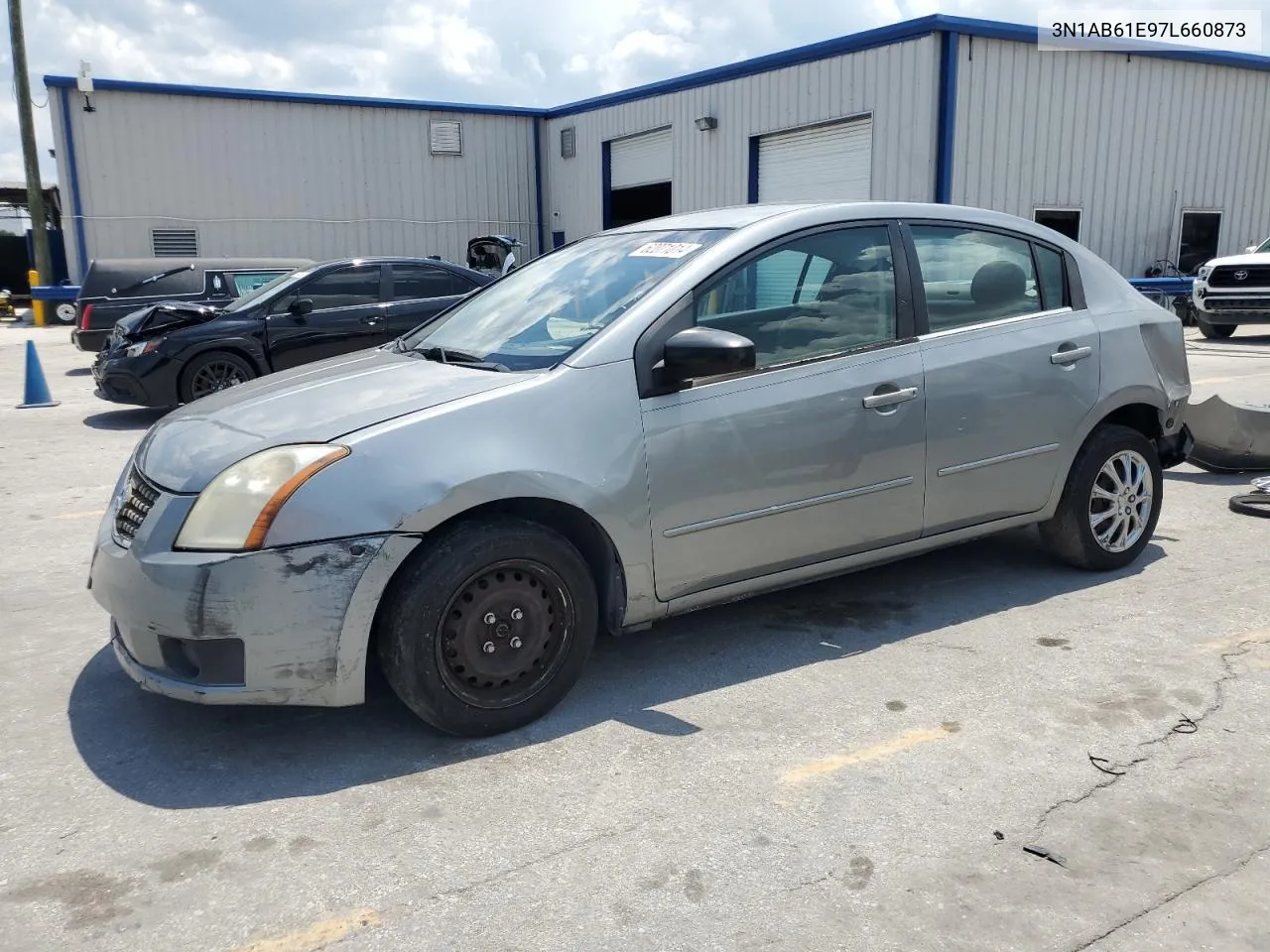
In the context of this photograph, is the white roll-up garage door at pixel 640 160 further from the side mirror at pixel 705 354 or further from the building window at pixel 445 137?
the side mirror at pixel 705 354

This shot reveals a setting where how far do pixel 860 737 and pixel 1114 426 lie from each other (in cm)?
236

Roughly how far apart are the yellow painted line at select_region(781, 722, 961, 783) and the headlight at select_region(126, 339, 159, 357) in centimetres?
852

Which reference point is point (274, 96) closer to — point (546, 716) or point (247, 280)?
point (247, 280)

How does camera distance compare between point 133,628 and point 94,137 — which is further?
point 94,137

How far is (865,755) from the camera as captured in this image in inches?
127

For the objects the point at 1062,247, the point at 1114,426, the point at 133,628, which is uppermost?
the point at 1062,247

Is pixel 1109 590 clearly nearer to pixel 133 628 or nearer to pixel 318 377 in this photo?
pixel 318 377

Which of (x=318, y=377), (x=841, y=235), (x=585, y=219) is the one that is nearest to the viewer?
(x=318, y=377)

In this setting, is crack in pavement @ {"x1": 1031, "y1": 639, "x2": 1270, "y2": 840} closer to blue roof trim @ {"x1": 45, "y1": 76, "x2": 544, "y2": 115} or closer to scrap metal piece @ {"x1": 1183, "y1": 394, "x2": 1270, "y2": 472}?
scrap metal piece @ {"x1": 1183, "y1": 394, "x2": 1270, "y2": 472}

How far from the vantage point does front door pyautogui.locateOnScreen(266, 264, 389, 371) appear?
10117mm

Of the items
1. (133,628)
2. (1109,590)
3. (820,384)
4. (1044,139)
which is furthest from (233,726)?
(1044,139)

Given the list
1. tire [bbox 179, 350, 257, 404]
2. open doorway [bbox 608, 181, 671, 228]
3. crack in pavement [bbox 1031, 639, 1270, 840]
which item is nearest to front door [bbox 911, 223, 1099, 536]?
crack in pavement [bbox 1031, 639, 1270, 840]

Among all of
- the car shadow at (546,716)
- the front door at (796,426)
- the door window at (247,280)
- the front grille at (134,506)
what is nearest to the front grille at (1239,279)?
the car shadow at (546,716)

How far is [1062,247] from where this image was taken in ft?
15.7
